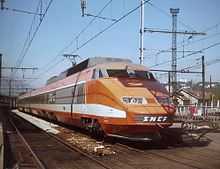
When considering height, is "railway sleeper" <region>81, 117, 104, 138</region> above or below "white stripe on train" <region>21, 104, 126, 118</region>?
below

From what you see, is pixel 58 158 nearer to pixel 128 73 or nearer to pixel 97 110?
pixel 97 110

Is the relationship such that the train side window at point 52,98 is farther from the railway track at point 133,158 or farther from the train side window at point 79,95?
the railway track at point 133,158

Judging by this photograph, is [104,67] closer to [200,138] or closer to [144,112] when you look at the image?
[144,112]

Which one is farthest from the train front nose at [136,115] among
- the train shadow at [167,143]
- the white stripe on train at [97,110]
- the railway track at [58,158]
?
the railway track at [58,158]

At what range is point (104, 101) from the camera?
551 inches

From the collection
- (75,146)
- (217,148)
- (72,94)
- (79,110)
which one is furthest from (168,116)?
(72,94)

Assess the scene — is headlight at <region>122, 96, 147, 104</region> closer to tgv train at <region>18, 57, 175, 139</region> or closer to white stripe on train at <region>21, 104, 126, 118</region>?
tgv train at <region>18, 57, 175, 139</region>

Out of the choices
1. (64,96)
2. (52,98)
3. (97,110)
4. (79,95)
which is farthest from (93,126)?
(52,98)

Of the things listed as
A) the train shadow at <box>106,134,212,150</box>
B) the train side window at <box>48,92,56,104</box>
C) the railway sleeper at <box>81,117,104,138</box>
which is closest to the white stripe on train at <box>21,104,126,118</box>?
the railway sleeper at <box>81,117,104,138</box>

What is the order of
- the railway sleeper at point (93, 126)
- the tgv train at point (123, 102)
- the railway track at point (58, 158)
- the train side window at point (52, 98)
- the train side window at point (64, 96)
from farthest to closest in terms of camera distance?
the train side window at point (52, 98) → the train side window at point (64, 96) → the railway sleeper at point (93, 126) → the tgv train at point (123, 102) → the railway track at point (58, 158)

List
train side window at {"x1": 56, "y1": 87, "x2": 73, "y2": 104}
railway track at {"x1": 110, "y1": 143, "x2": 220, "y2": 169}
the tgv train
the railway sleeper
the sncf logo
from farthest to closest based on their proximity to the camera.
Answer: train side window at {"x1": 56, "y1": 87, "x2": 73, "y2": 104} → the railway sleeper → the tgv train → the sncf logo → railway track at {"x1": 110, "y1": 143, "x2": 220, "y2": 169}

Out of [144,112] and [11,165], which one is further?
[144,112]

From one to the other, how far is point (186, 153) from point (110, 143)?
11.0ft

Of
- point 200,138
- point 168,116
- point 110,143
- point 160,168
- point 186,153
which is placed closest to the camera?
point 160,168
